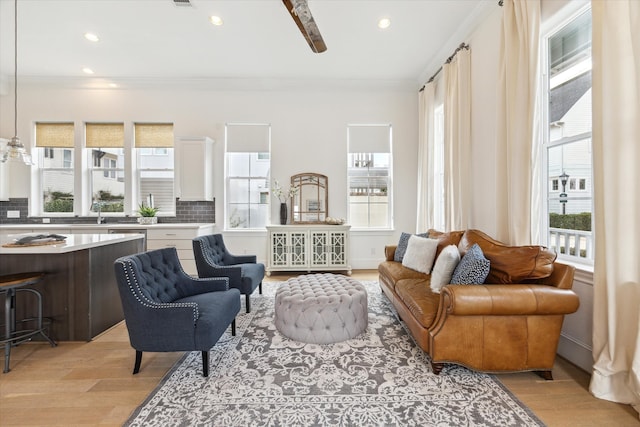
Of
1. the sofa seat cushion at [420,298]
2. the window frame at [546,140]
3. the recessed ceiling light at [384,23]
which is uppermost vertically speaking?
the recessed ceiling light at [384,23]

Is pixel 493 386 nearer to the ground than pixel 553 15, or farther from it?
nearer to the ground

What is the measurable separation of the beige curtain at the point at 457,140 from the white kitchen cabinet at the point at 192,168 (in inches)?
156

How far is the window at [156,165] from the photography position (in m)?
5.14

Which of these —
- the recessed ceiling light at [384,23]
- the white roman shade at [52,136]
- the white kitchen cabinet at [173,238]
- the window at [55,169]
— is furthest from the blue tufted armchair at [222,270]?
the white roman shade at [52,136]

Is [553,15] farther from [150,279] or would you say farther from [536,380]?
[150,279]

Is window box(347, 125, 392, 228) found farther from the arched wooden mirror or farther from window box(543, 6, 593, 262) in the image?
window box(543, 6, 593, 262)

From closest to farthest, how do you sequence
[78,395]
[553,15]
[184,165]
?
1. [78,395]
2. [553,15]
3. [184,165]

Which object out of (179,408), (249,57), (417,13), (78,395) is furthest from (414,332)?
(249,57)

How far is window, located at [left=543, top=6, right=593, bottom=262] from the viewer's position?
2.24 metres

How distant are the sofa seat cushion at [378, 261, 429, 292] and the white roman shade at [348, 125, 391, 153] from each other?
251cm

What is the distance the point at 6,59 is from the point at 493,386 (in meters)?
7.52

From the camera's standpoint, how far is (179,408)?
5.52 ft

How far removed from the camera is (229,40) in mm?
3814

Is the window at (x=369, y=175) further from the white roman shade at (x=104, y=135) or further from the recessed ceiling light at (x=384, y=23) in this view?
the white roman shade at (x=104, y=135)
